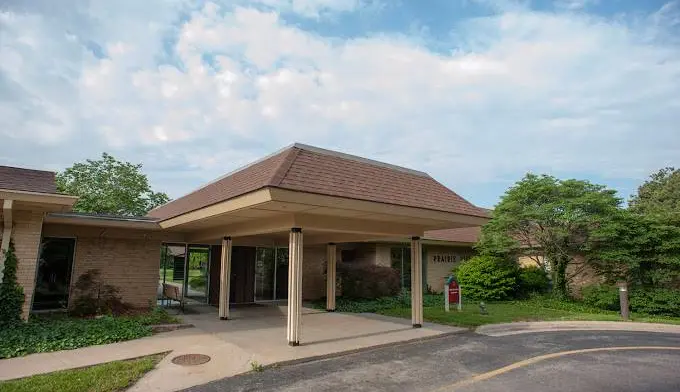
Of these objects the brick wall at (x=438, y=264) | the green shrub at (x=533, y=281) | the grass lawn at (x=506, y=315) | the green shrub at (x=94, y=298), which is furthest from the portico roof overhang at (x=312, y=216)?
the brick wall at (x=438, y=264)

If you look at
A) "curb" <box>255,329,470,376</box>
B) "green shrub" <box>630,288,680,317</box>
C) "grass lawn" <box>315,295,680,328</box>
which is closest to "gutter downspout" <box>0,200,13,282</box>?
"curb" <box>255,329,470,376</box>

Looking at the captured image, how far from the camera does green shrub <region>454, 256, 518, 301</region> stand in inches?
731

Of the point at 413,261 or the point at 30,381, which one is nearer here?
the point at 30,381

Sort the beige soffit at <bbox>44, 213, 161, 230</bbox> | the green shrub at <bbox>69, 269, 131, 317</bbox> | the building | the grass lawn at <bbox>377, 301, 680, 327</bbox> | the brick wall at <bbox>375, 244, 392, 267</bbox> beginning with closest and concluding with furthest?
the building → the beige soffit at <bbox>44, 213, 161, 230</bbox> → the green shrub at <bbox>69, 269, 131, 317</bbox> → the grass lawn at <bbox>377, 301, 680, 327</bbox> → the brick wall at <bbox>375, 244, 392, 267</bbox>

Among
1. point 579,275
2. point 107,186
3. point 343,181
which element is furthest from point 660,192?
point 107,186

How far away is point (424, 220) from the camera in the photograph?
11086mm

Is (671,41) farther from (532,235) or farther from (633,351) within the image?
(532,235)

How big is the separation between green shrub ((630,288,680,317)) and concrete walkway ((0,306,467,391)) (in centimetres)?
823

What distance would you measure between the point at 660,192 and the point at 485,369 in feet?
125

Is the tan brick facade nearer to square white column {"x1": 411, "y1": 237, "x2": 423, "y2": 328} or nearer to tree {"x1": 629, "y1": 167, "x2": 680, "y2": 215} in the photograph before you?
square white column {"x1": 411, "y1": 237, "x2": 423, "y2": 328}

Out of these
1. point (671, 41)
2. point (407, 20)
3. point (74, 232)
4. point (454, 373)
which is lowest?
point (454, 373)

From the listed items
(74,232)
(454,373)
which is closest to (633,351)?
(454,373)

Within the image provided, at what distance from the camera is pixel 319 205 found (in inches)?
327

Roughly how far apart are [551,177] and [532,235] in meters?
2.70
